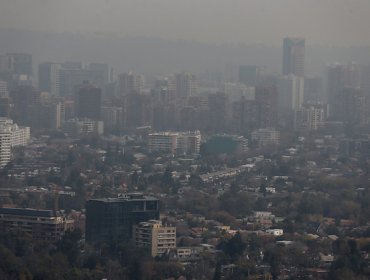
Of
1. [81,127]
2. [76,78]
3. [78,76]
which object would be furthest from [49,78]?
[81,127]

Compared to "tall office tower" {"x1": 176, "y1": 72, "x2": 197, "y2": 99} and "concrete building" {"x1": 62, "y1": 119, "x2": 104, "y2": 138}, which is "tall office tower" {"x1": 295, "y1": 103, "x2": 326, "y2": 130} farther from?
"concrete building" {"x1": 62, "y1": 119, "x2": 104, "y2": 138}

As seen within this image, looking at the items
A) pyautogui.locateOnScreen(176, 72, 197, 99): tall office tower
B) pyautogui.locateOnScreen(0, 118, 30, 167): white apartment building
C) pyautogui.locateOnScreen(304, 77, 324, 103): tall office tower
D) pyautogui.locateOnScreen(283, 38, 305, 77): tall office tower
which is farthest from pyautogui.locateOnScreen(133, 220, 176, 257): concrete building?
pyautogui.locateOnScreen(304, 77, 324, 103): tall office tower

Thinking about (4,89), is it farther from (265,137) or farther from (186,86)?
(265,137)

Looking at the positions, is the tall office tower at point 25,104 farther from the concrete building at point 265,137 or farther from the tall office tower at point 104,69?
the concrete building at point 265,137

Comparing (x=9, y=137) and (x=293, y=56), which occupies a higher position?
(x=293, y=56)

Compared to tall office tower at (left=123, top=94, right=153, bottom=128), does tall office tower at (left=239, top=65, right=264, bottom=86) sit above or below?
above

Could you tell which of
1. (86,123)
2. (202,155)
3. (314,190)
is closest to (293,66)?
(86,123)
